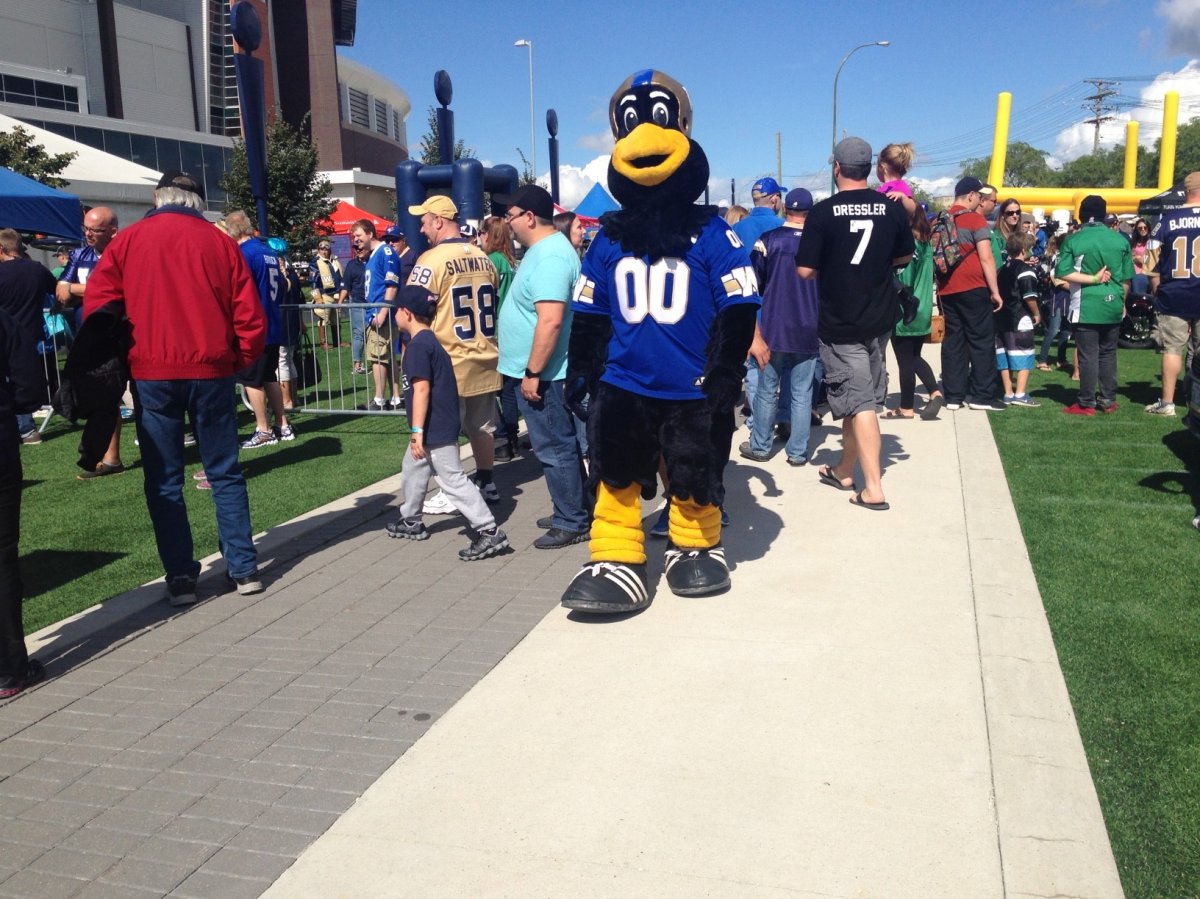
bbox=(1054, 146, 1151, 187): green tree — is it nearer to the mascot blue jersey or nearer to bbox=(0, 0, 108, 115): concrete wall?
bbox=(0, 0, 108, 115): concrete wall

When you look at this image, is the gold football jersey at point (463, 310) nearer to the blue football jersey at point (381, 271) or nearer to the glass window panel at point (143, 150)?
the blue football jersey at point (381, 271)

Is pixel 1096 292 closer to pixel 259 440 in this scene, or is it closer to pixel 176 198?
pixel 176 198

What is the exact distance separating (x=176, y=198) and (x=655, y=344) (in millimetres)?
2579

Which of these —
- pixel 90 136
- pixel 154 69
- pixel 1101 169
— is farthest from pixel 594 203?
pixel 1101 169

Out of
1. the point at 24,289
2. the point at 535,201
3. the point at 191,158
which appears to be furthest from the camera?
A: the point at 191,158

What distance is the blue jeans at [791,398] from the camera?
731 centimetres

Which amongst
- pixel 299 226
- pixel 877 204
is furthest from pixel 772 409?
pixel 299 226

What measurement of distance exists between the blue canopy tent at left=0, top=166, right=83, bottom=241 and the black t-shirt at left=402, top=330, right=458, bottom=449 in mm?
6516

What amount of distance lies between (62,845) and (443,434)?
308 centimetres

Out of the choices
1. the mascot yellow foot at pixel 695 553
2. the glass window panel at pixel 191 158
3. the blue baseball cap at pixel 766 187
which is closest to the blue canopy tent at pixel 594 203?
the blue baseball cap at pixel 766 187

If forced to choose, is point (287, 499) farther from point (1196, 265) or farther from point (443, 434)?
point (1196, 265)

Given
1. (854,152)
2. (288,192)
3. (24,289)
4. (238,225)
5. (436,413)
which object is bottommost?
(436,413)

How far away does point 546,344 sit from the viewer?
16.9 ft

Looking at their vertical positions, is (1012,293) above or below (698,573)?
above
